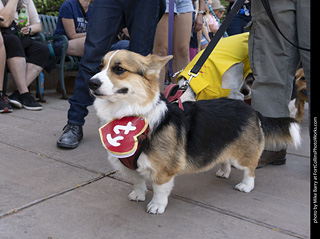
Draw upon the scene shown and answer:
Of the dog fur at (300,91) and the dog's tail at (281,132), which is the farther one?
the dog fur at (300,91)

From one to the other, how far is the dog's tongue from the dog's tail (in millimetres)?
1313

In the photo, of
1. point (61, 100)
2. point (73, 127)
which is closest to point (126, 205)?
point (73, 127)

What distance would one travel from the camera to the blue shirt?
19.9 feet

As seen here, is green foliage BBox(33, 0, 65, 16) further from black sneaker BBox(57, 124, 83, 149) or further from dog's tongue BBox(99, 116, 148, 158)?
dog's tongue BBox(99, 116, 148, 158)

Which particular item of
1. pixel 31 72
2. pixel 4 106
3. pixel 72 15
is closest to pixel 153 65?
pixel 4 106

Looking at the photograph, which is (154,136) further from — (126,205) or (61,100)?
(61,100)

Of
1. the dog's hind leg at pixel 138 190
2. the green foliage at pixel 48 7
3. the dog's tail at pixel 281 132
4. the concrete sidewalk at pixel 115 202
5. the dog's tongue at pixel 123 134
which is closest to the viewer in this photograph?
the concrete sidewalk at pixel 115 202

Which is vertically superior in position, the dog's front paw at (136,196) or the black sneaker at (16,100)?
the dog's front paw at (136,196)

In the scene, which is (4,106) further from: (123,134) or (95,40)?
(123,134)

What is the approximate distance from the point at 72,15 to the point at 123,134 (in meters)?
4.60

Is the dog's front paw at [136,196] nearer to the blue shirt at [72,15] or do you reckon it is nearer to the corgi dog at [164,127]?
the corgi dog at [164,127]

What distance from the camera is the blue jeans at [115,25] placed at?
11.1 feet

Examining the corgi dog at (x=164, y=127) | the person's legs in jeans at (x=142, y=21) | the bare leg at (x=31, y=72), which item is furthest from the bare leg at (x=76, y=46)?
the corgi dog at (x=164, y=127)

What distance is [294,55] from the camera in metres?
3.25
